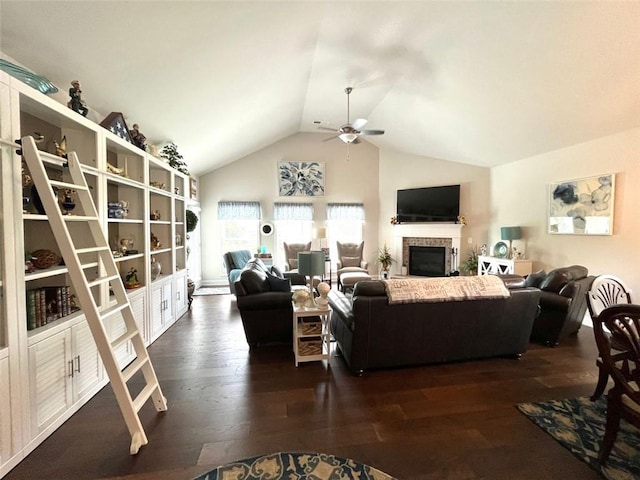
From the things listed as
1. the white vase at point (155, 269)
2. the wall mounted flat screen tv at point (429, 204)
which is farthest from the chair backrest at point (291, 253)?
the white vase at point (155, 269)

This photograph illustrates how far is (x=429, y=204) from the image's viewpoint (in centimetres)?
670

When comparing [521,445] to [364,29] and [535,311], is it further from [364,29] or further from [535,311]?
[364,29]

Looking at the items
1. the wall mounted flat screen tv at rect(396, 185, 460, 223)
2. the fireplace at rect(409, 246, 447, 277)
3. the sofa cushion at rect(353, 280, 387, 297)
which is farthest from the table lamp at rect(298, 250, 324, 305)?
the fireplace at rect(409, 246, 447, 277)

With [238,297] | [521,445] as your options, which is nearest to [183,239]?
[238,297]

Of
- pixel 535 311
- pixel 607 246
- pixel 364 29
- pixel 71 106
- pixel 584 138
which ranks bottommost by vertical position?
pixel 535 311

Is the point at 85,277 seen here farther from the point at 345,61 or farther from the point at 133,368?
the point at 345,61

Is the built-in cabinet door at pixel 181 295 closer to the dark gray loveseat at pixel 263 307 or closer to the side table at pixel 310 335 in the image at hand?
the dark gray loveseat at pixel 263 307

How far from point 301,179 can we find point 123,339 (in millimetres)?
5816

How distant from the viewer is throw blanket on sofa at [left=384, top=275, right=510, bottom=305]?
251cm

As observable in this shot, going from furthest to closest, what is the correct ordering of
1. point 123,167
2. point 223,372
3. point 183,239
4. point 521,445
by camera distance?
point 183,239, point 123,167, point 223,372, point 521,445

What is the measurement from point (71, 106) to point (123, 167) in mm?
1004

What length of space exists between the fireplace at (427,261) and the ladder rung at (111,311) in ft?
20.6

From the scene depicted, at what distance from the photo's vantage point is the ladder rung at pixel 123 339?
1781 millimetres

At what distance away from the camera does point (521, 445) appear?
178cm
